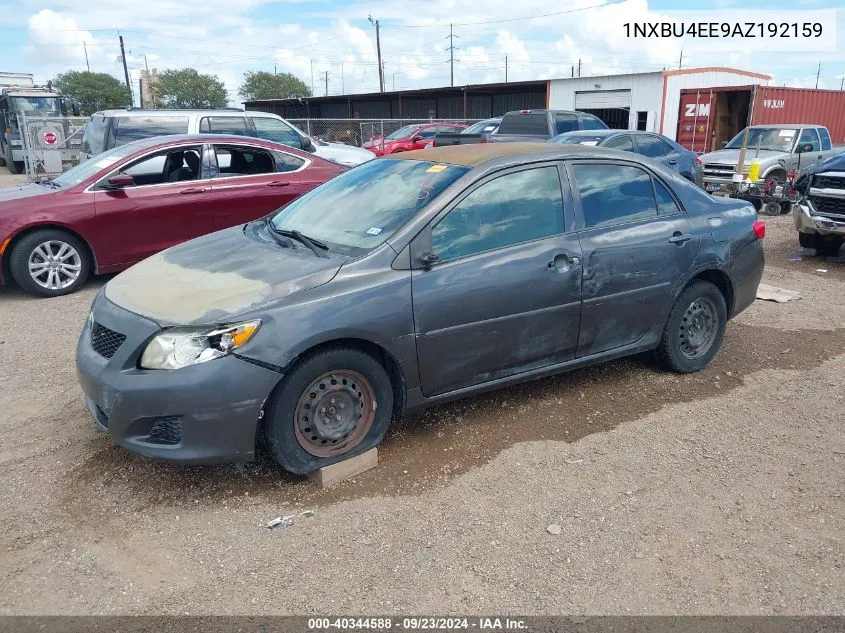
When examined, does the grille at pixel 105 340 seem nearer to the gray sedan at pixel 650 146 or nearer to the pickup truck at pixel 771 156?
the gray sedan at pixel 650 146

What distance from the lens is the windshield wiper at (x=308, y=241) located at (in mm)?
3719

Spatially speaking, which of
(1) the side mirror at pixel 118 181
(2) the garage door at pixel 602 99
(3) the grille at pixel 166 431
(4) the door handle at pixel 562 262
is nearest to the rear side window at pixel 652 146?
(1) the side mirror at pixel 118 181

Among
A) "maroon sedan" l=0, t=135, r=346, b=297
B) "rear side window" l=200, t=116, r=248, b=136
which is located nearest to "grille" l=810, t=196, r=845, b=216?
"maroon sedan" l=0, t=135, r=346, b=297

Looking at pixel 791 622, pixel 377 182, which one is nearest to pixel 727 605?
pixel 791 622

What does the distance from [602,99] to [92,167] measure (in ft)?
81.9

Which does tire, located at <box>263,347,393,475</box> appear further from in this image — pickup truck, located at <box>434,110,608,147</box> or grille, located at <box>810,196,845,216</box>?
pickup truck, located at <box>434,110,608,147</box>

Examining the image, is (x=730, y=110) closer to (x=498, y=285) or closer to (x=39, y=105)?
(x=498, y=285)

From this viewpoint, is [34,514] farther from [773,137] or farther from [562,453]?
[773,137]

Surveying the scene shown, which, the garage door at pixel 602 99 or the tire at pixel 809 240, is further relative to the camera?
the garage door at pixel 602 99

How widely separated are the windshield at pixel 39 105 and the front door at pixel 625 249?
25777 mm

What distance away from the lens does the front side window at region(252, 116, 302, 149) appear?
11129 millimetres

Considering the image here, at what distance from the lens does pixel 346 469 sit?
3.52m

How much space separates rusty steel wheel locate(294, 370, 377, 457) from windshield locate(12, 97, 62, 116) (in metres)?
25.9

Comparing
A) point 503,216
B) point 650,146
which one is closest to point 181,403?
point 503,216
